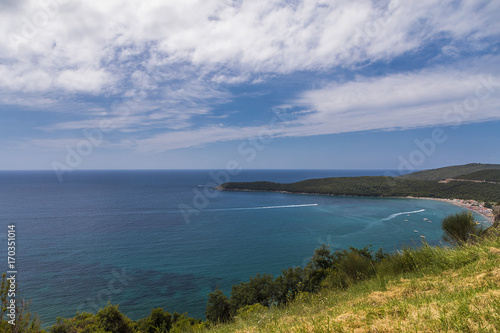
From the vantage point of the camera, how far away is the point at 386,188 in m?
107

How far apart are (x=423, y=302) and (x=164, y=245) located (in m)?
41.1

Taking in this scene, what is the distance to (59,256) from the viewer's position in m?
33.2

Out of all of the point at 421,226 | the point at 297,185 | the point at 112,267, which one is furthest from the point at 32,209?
the point at 297,185

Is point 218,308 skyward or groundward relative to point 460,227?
groundward

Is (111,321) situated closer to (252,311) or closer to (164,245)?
(252,311)

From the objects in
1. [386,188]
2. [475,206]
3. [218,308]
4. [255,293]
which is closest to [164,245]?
[218,308]

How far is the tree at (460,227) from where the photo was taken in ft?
30.3

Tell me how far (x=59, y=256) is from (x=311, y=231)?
4253 cm

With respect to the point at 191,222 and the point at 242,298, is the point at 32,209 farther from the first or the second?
the point at 242,298

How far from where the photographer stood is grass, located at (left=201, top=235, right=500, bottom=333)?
286 centimetres

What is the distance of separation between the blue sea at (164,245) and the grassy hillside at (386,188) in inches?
933

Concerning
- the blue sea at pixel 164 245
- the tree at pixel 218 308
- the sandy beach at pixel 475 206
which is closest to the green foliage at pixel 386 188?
the sandy beach at pixel 475 206

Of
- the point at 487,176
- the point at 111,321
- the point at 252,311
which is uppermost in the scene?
the point at 487,176

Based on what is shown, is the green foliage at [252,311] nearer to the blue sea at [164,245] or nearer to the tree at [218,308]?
the blue sea at [164,245]
